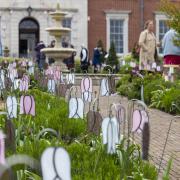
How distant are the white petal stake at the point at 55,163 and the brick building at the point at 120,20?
3778 cm

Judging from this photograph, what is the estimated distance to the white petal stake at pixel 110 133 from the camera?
481cm

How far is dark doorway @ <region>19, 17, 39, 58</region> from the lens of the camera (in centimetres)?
4031

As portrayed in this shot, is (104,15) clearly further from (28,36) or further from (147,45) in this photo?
(147,45)

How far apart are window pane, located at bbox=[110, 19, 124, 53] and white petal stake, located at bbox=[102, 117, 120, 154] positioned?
37587 millimetres

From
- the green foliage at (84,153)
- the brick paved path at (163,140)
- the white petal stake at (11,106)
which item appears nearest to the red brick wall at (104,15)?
the brick paved path at (163,140)

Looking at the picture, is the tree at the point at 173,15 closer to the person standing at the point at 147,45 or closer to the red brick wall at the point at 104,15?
the person standing at the point at 147,45

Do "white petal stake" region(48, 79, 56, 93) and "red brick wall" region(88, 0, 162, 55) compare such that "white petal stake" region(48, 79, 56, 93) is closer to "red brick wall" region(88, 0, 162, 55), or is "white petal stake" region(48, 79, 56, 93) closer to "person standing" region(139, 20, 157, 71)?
"person standing" region(139, 20, 157, 71)

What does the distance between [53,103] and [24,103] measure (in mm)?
3517

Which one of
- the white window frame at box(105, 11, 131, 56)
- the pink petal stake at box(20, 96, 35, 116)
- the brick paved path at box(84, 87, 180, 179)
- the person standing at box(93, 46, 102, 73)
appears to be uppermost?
the white window frame at box(105, 11, 131, 56)

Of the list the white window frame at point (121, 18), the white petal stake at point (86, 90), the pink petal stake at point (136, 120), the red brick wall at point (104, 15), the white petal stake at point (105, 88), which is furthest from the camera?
the white window frame at point (121, 18)

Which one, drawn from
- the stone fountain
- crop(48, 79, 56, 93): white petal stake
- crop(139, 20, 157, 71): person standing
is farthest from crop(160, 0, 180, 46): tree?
the stone fountain

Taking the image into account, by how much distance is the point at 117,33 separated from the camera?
42.7 meters

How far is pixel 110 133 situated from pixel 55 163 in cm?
169

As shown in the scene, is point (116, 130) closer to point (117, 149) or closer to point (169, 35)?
point (117, 149)
